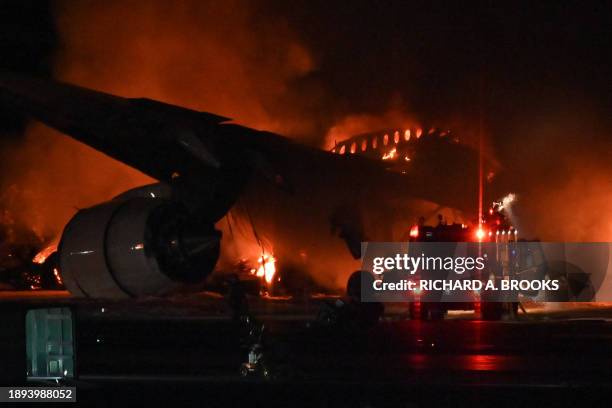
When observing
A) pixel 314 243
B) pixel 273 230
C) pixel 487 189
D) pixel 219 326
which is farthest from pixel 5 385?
pixel 487 189

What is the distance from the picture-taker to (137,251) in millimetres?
11609

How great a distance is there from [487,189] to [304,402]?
1282 cm

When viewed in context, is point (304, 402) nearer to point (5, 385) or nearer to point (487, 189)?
point (5, 385)

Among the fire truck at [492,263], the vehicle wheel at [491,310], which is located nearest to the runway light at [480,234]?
the fire truck at [492,263]

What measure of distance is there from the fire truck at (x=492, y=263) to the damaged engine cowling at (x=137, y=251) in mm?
11196

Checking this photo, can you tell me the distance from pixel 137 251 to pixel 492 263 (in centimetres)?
1425

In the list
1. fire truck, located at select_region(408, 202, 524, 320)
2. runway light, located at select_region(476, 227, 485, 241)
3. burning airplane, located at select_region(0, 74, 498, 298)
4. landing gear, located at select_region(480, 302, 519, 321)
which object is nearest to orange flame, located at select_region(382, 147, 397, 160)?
fire truck, located at select_region(408, 202, 524, 320)

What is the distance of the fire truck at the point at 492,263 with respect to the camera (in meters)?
23.2

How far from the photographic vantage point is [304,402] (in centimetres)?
1033

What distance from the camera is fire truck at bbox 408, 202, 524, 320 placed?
76.0 feet

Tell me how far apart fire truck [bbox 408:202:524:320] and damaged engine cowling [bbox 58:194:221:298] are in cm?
1120

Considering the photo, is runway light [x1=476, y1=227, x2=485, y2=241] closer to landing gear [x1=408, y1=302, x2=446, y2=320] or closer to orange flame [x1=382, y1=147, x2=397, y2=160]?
landing gear [x1=408, y1=302, x2=446, y2=320]

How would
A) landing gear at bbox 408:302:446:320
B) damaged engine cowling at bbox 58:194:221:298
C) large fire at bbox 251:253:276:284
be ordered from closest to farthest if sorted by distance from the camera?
damaged engine cowling at bbox 58:194:221:298 → large fire at bbox 251:253:276:284 → landing gear at bbox 408:302:446:320

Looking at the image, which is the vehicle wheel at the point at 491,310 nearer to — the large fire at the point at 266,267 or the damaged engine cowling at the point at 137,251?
the large fire at the point at 266,267
